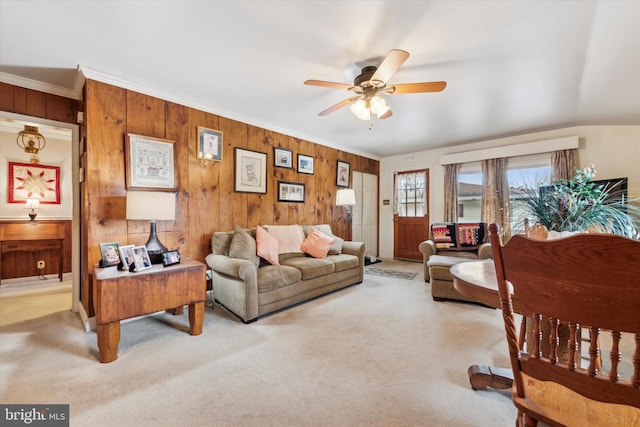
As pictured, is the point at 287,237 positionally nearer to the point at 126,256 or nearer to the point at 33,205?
the point at 126,256

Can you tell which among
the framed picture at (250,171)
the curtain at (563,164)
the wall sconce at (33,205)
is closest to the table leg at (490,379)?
the framed picture at (250,171)

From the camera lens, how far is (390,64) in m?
1.85

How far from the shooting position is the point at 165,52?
214 cm

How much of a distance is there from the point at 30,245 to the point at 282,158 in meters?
3.94

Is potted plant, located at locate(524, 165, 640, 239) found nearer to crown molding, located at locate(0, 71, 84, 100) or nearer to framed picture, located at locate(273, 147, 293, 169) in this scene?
framed picture, located at locate(273, 147, 293, 169)

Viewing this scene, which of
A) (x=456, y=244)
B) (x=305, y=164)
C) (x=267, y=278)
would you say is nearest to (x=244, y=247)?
(x=267, y=278)

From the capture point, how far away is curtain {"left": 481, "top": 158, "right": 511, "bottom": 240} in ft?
14.6

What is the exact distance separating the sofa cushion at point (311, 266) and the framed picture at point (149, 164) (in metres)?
1.63

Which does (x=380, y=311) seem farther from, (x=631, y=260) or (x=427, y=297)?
(x=631, y=260)

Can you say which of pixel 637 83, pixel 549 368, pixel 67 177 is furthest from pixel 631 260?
pixel 67 177

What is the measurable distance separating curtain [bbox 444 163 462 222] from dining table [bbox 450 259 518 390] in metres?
3.55

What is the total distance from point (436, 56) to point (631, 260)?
209cm

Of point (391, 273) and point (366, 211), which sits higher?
point (366, 211)

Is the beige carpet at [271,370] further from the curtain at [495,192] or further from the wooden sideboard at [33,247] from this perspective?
the curtain at [495,192]
